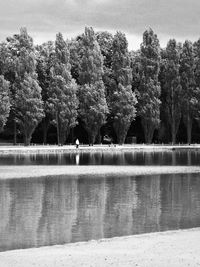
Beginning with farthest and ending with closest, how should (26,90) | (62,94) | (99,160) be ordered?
(62,94) → (26,90) → (99,160)

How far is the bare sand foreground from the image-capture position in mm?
9094

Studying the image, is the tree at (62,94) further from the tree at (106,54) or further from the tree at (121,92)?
the tree at (106,54)

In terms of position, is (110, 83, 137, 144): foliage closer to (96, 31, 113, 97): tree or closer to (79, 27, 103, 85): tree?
(96, 31, 113, 97): tree

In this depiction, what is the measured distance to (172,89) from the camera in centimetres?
7581

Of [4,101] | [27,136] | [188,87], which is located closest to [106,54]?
[188,87]

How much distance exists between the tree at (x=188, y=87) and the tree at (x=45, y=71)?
17880 mm

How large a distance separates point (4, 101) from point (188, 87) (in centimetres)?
2584

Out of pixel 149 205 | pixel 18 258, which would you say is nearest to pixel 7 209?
pixel 149 205

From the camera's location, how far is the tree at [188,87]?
73.8 m

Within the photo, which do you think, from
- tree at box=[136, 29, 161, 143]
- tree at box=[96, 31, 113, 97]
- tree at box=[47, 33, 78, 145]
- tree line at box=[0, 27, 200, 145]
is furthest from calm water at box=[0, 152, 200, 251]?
tree at box=[96, 31, 113, 97]

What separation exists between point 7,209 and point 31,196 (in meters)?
3.02

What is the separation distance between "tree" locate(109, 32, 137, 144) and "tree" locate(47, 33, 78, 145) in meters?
5.84

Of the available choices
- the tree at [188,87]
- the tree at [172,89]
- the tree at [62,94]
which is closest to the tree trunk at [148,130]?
the tree at [172,89]

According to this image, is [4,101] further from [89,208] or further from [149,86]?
[89,208]
